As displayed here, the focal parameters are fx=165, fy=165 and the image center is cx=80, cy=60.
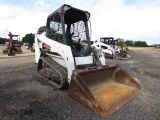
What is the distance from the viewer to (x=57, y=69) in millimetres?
4496

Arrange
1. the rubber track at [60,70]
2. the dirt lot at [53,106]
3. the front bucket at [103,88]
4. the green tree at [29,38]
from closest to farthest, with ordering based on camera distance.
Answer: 1. the dirt lot at [53,106]
2. the front bucket at [103,88]
3. the rubber track at [60,70]
4. the green tree at [29,38]

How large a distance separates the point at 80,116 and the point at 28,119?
0.92 m

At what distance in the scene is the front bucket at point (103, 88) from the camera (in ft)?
10.7

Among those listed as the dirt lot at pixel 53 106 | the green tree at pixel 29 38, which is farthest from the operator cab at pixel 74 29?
the green tree at pixel 29 38

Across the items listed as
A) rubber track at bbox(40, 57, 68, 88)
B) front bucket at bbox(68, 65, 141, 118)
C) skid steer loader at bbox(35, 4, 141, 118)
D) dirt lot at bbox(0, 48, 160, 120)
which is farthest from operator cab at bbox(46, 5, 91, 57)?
dirt lot at bbox(0, 48, 160, 120)

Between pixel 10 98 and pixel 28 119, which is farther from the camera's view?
pixel 10 98

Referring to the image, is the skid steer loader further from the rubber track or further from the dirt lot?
the dirt lot

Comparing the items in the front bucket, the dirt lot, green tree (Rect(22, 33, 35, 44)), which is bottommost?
the dirt lot

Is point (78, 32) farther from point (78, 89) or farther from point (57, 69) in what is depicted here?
point (78, 89)

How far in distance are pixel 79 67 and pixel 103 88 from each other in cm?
85

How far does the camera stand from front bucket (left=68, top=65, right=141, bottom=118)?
326 centimetres

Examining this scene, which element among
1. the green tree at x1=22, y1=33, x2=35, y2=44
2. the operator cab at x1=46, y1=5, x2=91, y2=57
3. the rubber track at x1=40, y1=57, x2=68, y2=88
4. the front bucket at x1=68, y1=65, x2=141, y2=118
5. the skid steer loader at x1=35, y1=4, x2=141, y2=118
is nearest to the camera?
the front bucket at x1=68, y1=65, x2=141, y2=118

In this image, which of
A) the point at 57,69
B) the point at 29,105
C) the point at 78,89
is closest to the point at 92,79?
the point at 78,89

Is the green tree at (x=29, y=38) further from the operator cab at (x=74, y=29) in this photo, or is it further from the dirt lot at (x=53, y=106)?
the dirt lot at (x=53, y=106)
